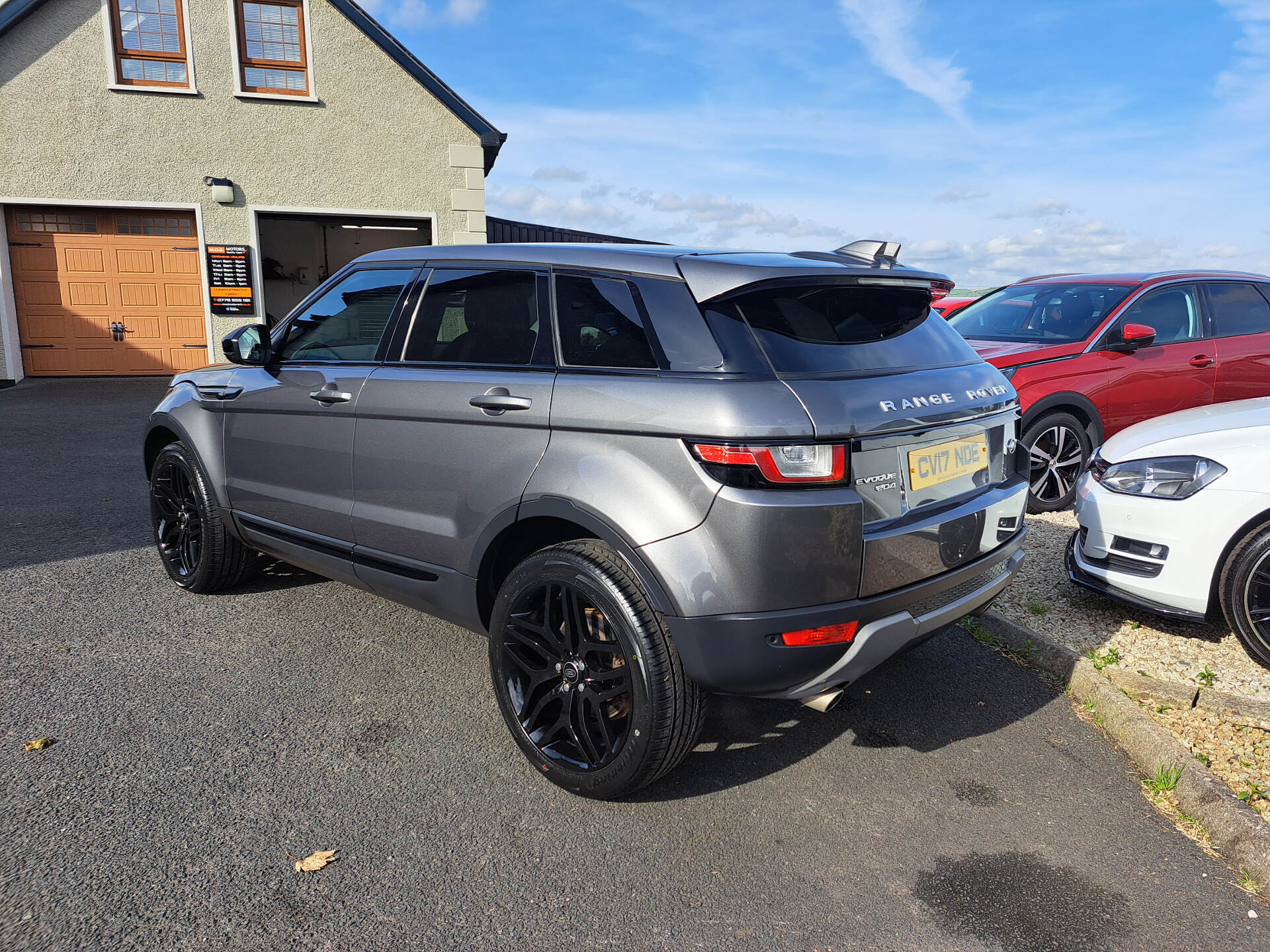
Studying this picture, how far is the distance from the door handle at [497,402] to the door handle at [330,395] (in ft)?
2.57

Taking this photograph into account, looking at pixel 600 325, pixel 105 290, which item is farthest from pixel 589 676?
pixel 105 290

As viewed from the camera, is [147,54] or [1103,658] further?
[147,54]

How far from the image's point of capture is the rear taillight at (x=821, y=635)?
2.38m

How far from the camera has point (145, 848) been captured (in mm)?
2404

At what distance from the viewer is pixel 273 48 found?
13289 millimetres

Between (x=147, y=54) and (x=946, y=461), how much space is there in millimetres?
14593

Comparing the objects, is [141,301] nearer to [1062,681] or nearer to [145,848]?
[145,848]

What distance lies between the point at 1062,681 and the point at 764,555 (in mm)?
2168

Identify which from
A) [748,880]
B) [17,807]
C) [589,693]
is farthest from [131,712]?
[748,880]

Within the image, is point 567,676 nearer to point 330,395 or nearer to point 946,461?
point 946,461

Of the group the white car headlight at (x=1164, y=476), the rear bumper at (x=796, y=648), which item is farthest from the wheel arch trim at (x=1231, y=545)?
the rear bumper at (x=796, y=648)

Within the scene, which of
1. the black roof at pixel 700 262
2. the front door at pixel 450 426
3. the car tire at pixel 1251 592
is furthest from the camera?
the car tire at pixel 1251 592

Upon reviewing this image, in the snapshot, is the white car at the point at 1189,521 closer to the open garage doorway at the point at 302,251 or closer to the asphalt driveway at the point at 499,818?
the asphalt driveway at the point at 499,818

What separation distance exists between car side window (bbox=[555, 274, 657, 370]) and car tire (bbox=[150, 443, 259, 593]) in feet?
7.93
